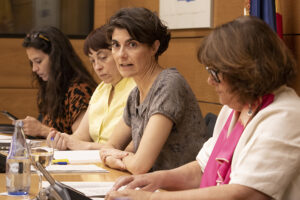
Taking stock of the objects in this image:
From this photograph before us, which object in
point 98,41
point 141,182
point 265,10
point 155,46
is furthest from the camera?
point 98,41

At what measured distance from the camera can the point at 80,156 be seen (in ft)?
9.06

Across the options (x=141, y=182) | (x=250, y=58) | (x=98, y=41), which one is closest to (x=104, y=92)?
(x=98, y=41)

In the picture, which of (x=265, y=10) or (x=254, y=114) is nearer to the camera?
(x=254, y=114)

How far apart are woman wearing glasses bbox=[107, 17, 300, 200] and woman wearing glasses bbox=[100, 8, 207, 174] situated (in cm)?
68

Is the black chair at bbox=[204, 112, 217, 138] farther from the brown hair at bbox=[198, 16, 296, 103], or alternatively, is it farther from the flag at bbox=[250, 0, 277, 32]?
the brown hair at bbox=[198, 16, 296, 103]

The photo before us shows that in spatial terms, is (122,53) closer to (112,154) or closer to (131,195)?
(112,154)

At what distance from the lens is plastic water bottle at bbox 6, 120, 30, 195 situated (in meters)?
1.92

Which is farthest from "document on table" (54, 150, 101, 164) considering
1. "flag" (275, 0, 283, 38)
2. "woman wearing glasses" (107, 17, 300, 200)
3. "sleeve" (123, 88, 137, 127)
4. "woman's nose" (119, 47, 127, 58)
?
"flag" (275, 0, 283, 38)

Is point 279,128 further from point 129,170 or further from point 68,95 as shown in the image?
point 68,95

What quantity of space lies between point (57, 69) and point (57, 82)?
0.37 feet

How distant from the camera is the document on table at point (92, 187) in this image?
186cm

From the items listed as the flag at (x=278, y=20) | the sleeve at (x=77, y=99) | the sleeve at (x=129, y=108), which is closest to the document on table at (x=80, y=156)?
the sleeve at (x=129, y=108)

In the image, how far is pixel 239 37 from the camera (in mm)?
1589

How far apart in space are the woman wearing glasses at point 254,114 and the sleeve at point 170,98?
0.71 m
